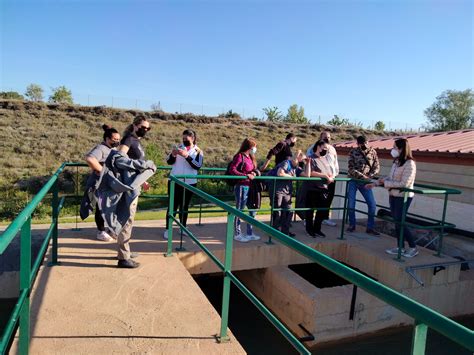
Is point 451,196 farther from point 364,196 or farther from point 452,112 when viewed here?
point 452,112

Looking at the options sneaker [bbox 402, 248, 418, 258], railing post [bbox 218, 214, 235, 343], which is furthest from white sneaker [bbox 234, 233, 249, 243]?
railing post [bbox 218, 214, 235, 343]

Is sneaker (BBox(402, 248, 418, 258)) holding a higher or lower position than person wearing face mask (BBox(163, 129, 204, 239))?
lower

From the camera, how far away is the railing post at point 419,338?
52.1 inches

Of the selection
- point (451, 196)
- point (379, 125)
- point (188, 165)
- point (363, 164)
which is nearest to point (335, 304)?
point (363, 164)

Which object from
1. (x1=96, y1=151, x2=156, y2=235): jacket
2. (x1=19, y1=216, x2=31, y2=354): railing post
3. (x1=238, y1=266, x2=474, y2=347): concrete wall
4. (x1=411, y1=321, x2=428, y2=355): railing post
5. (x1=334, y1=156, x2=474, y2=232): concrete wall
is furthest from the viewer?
(x1=334, y1=156, x2=474, y2=232): concrete wall

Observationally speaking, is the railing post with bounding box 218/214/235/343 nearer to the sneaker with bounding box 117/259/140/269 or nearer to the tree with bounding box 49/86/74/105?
the sneaker with bounding box 117/259/140/269

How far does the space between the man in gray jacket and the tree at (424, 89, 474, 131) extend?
51.2 metres

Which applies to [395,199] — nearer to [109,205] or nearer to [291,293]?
[291,293]

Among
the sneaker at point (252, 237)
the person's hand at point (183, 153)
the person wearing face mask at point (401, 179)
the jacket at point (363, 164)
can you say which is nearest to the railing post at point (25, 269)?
the person's hand at point (183, 153)

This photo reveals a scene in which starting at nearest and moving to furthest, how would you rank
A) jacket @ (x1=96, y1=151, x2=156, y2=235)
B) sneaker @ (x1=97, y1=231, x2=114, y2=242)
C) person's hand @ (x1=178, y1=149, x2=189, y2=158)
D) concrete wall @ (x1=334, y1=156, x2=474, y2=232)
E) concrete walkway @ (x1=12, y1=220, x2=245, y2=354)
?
concrete walkway @ (x1=12, y1=220, x2=245, y2=354) → jacket @ (x1=96, y1=151, x2=156, y2=235) → sneaker @ (x1=97, y1=231, x2=114, y2=242) → person's hand @ (x1=178, y1=149, x2=189, y2=158) → concrete wall @ (x1=334, y1=156, x2=474, y2=232)

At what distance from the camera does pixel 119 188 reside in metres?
4.11

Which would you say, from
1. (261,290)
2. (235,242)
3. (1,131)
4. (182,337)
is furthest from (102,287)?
(1,131)

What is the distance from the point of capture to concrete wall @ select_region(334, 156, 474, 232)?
7.15 m

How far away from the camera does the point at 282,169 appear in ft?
20.1
